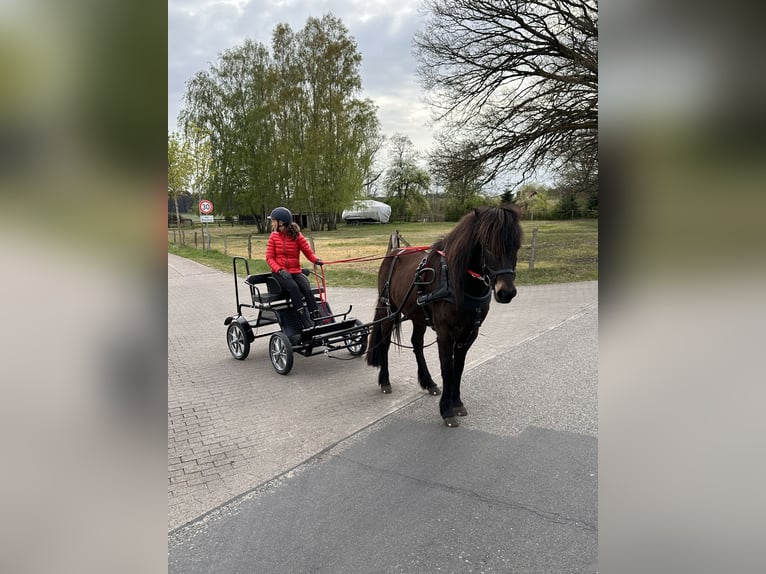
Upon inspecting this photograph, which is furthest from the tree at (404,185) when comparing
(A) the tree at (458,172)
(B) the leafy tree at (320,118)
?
(A) the tree at (458,172)

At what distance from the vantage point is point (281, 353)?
19.5ft

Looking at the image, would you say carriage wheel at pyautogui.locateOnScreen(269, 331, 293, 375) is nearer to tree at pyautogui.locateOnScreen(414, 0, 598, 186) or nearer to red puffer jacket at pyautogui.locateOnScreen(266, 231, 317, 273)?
Result: red puffer jacket at pyautogui.locateOnScreen(266, 231, 317, 273)

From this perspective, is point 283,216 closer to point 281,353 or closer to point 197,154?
point 281,353

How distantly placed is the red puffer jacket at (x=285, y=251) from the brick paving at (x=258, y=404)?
4.05ft

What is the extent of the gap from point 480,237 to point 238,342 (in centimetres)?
421

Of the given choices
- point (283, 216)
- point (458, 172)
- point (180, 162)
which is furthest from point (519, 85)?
point (180, 162)

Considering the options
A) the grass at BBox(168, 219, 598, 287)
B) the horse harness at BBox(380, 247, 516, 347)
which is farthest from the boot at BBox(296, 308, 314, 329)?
the grass at BBox(168, 219, 598, 287)

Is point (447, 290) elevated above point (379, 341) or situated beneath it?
elevated above

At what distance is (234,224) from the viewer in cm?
4753

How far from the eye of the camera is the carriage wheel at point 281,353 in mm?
5773
